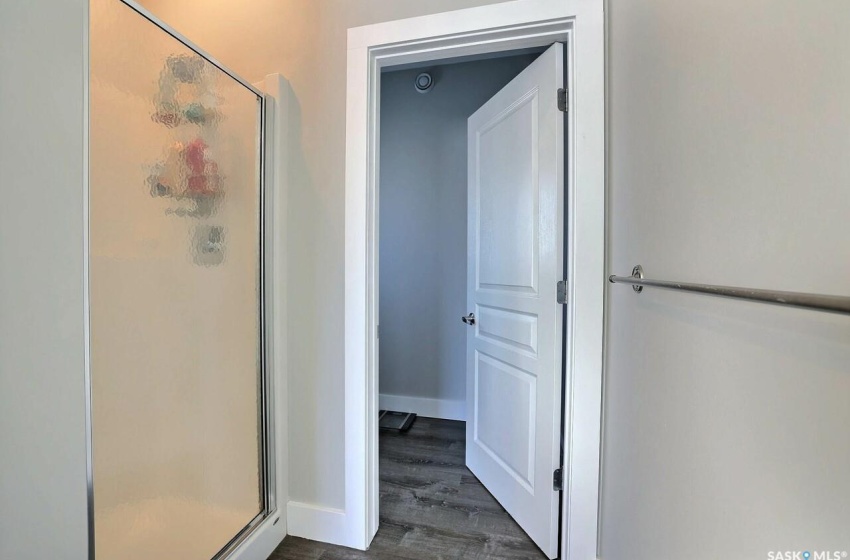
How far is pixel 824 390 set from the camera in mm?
566

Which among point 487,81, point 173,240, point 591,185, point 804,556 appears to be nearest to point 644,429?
point 804,556

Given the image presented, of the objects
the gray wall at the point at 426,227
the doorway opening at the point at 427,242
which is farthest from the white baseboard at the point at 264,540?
the gray wall at the point at 426,227

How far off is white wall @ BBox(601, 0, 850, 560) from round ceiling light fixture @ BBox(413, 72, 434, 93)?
167 cm

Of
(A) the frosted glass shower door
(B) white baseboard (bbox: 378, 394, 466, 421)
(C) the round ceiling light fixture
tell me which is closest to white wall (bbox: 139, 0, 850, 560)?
(A) the frosted glass shower door

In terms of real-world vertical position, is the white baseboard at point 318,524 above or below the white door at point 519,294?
below

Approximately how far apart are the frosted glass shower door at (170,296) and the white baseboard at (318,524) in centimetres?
16

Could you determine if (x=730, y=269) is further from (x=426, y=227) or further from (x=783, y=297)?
(x=426, y=227)

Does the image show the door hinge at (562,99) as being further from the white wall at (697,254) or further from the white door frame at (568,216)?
the white wall at (697,254)

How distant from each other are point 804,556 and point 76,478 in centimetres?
142

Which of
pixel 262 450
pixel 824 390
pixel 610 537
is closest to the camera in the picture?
pixel 824 390

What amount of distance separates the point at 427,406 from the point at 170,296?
85.2 inches

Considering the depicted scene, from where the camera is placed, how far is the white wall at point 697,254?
0.58 meters

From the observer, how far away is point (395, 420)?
2756 millimetres

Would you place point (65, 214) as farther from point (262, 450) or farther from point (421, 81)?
point (421, 81)
